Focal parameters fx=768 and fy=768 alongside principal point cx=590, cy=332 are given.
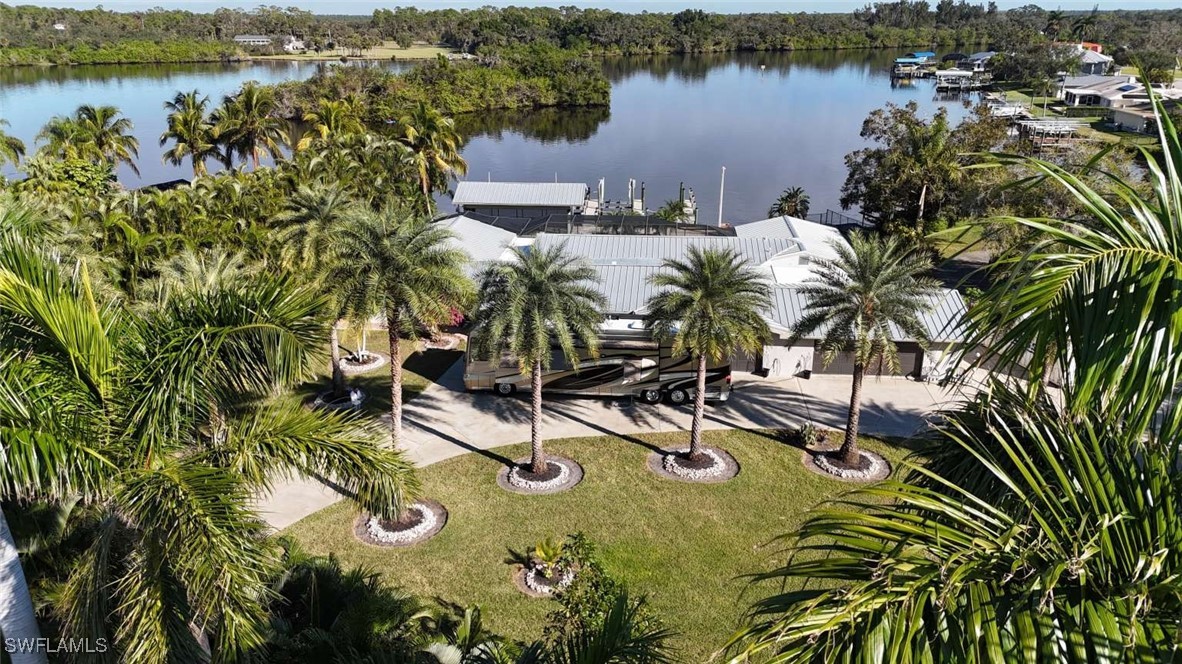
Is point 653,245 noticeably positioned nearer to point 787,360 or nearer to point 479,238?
point 479,238

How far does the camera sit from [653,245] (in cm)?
3056

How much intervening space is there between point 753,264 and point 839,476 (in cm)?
1121

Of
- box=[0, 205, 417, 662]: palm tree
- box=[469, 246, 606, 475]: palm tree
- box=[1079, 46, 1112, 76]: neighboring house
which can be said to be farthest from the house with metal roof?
box=[1079, 46, 1112, 76]: neighboring house

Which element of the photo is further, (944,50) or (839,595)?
(944,50)

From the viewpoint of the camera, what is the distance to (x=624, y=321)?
77.6 ft

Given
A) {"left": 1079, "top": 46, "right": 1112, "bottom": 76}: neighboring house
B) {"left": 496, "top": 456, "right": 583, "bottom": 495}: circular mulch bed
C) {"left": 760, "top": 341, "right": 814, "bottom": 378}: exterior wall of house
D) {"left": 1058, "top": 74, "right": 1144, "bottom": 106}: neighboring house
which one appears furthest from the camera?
{"left": 1079, "top": 46, "right": 1112, "bottom": 76}: neighboring house

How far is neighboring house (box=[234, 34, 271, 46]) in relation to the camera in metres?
163

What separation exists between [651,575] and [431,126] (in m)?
34.0

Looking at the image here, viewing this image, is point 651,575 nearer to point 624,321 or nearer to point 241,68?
point 624,321

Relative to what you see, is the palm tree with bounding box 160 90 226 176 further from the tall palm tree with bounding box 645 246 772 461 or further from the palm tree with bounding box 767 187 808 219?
the tall palm tree with bounding box 645 246 772 461

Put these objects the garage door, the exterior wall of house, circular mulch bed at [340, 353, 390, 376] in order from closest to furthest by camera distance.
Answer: the garage door < the exterior wall of house < circular mulch bed at [340, 353, 390, 376]

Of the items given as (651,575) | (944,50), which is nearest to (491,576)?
(651,575)

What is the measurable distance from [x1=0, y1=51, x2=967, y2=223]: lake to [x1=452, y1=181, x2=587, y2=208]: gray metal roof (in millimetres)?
12830

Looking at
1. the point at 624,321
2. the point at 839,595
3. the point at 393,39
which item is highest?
the point at 393,39
